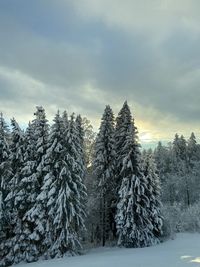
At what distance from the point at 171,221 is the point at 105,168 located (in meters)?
10.7

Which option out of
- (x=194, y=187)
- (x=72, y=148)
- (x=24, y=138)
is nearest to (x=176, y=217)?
(x=72, y=148)

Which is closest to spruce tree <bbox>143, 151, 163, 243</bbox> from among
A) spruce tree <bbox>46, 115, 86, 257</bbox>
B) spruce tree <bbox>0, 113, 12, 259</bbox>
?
spruce tree <bbox>46, 115, 86, 257</bbox>

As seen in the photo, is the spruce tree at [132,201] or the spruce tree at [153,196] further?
the spruce tree at [153,196]

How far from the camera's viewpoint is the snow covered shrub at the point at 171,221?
141 feet

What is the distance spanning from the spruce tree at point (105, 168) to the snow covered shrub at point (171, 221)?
599cm

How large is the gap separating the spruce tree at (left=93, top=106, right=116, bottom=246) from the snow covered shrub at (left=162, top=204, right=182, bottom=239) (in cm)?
599

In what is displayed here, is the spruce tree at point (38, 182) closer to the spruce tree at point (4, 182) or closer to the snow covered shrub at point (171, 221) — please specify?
the spruce tree at point (4, 182)

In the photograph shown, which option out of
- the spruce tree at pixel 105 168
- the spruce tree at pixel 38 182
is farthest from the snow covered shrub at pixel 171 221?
the spruce tree at pixel 38 182

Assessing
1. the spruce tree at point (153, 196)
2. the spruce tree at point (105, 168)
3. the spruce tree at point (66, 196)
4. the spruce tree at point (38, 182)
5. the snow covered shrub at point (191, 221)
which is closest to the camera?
the spruce tree at point (66, 196)

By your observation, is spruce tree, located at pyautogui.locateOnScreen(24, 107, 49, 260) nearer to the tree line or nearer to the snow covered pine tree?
the tree line

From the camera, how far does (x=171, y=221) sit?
47.0 meters

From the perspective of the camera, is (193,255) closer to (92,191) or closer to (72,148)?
(72,148)

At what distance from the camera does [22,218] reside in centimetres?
3703

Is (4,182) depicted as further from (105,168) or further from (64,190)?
(105,168)
